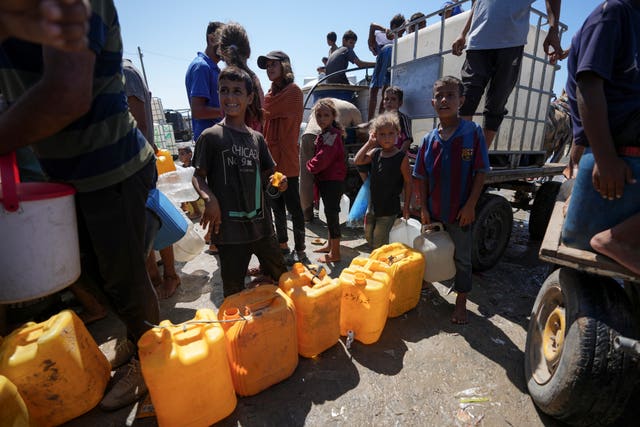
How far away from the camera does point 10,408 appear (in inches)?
52.8

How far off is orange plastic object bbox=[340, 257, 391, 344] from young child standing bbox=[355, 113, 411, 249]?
1164mm

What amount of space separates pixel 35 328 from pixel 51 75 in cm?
152

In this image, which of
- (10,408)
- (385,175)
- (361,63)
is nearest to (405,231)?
(385,175)

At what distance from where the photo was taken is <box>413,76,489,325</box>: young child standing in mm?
2572

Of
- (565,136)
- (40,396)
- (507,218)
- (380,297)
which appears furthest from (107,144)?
(565,136)

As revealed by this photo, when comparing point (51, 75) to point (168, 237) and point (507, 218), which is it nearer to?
point (168, 237)

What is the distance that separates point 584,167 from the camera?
161cm

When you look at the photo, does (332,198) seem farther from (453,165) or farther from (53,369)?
(53,369)

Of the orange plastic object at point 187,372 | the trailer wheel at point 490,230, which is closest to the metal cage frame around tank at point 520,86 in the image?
the trailer wheel at point 490,230

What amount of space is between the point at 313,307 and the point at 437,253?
136 cm

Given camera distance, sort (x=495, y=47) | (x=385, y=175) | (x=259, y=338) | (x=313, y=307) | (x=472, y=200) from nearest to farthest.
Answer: (x=259, y=338) < (x=313, y=307) < (x=472, y=200) < (x=495, y=47) < (x=385, y=175)

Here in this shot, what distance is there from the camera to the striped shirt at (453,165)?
257cm

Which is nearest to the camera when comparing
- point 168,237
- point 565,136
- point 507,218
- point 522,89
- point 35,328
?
point 35,328

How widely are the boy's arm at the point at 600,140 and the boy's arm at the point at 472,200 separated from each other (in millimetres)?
984
